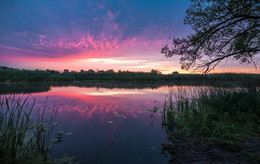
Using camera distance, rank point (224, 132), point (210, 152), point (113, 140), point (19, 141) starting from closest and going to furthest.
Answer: point (19, 141) → point (210, 152) → point (224, 132) → point (113, 140)

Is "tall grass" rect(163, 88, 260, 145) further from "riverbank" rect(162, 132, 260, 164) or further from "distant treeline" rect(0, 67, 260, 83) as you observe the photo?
"distant treeline" rect(0, 67, 260, 83)

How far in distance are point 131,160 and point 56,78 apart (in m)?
42.2

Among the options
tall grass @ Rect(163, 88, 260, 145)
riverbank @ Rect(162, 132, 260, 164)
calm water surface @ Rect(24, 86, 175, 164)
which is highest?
tall grass @ Rect(163, 88, 260, 145)

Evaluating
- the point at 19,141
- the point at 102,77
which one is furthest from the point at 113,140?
the point at 102,77

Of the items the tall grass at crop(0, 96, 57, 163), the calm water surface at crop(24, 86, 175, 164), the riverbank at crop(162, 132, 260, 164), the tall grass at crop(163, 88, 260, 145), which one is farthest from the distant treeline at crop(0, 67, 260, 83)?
the tall grass at crop(0, 96, 57, 163)

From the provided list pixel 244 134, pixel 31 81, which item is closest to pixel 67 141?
pixel 244 134

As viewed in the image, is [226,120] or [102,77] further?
[102,77]

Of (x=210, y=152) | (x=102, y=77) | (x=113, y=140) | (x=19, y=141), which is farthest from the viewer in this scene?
(x=102, y=77)

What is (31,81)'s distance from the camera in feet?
110

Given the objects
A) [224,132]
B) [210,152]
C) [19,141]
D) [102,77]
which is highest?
[102,77]

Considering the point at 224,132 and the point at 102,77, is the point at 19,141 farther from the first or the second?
the point at 102,77

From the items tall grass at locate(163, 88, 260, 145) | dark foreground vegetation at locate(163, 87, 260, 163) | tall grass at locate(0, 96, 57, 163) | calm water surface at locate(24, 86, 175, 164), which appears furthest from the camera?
tall grass at locate(163, 88, 260, 145)

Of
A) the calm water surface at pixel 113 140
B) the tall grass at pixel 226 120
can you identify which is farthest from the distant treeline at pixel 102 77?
the calm water surface at pixel 113 140

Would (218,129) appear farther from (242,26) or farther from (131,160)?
(242,26)
